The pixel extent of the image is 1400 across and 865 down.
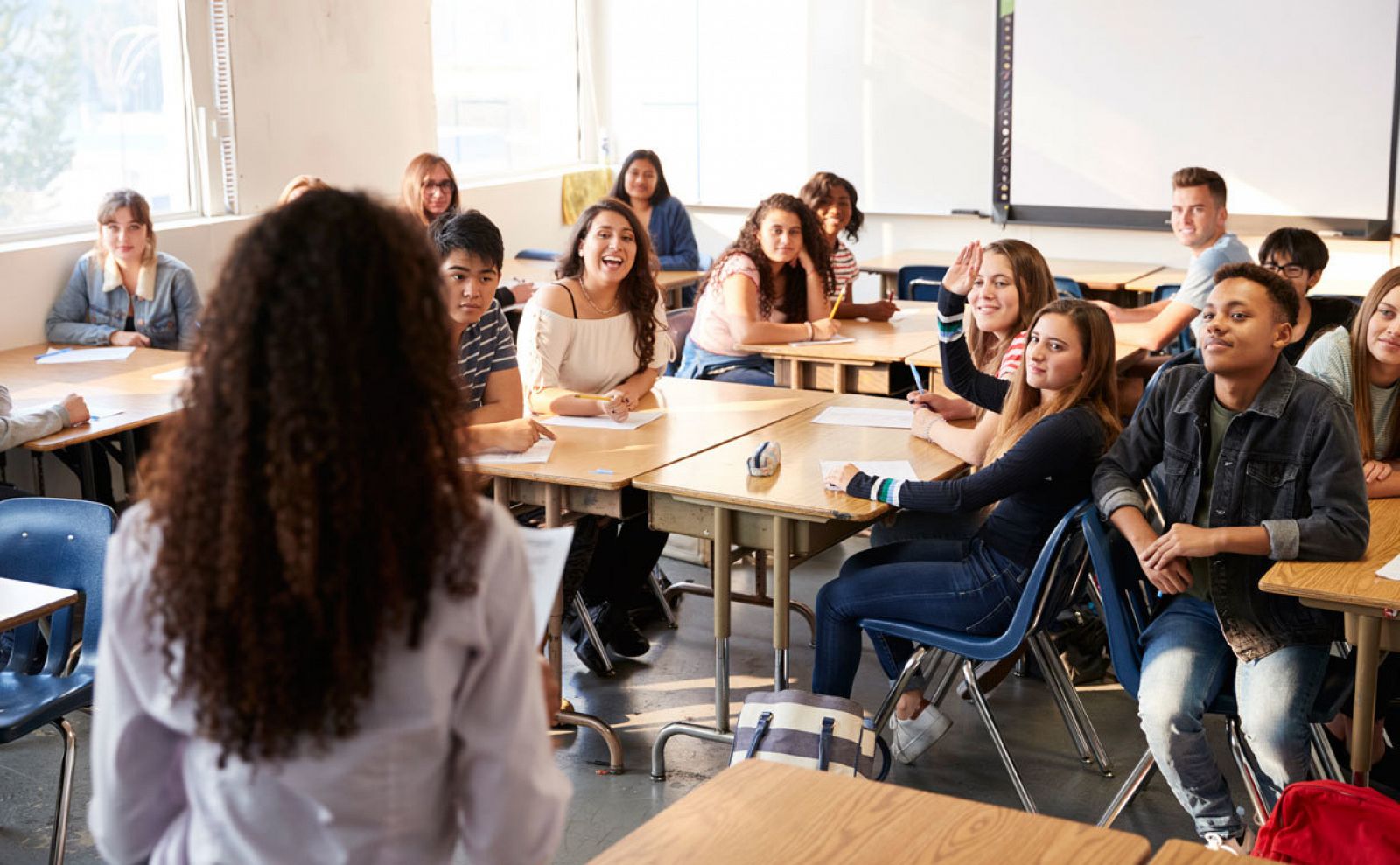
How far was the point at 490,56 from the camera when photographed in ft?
26.6

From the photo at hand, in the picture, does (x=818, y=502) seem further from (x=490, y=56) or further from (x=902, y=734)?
(x=490, y=56)

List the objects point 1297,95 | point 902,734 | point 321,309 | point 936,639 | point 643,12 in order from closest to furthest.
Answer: point 321,309
point 936,639
point 902,734
point 1297,95
point 643,12

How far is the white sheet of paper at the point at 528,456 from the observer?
3.49 metres

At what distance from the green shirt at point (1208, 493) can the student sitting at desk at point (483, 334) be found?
1.60 metres

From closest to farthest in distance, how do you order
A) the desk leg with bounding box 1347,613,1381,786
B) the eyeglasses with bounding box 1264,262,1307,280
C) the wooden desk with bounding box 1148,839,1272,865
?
the wooden desk with bounding box 1148,839,1272,865, the desk leg with bounding box 1347,613,1381,786, the eyeglasses with bounding box 1264,262,1307,280

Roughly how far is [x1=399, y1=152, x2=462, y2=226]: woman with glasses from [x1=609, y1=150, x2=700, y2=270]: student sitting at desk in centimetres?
132

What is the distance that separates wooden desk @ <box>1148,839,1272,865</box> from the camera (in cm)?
154

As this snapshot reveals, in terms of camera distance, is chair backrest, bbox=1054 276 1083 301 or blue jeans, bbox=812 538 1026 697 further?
chair backrest, bbox=1054 276 1083 301

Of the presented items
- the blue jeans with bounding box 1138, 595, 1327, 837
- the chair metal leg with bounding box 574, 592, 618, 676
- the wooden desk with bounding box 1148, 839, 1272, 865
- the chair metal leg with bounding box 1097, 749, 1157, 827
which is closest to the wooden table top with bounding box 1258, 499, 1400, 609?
the blue jeans with bounding box 1138, 595, 1327, 837

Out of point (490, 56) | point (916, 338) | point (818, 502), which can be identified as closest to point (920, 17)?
point (490, 56)

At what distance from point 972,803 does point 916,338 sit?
3.67 meters

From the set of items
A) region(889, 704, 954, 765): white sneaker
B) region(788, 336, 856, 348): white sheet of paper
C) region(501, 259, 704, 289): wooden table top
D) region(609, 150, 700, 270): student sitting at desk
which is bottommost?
region(889, 704, 954, 765): white sneaker

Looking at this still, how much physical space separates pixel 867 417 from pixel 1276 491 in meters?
1.41

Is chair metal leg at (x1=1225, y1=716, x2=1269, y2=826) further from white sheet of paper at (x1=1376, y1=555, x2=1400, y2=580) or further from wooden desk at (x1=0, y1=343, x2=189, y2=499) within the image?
wooden desk at (x1=0, y1=343, x2=189, y2=499)
